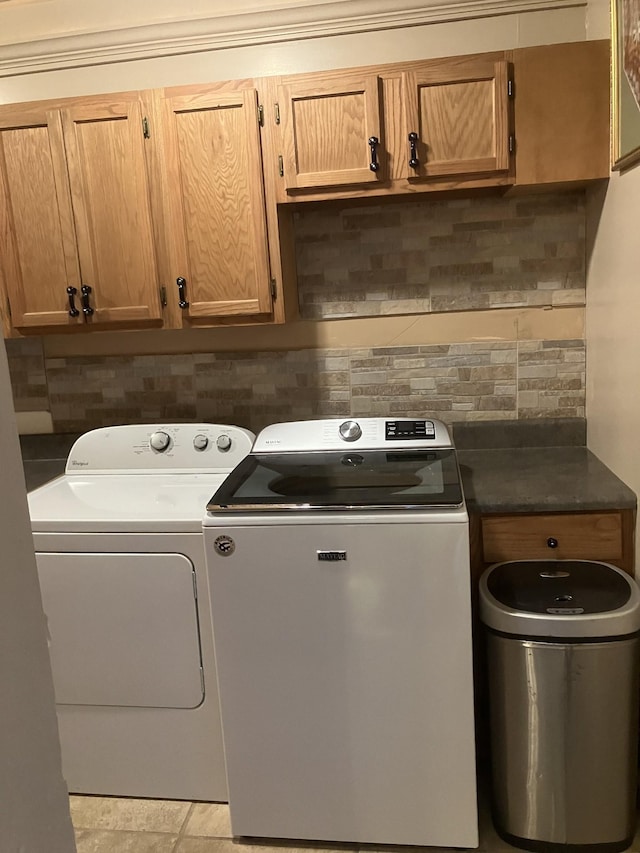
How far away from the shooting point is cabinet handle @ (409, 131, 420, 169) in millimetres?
2002

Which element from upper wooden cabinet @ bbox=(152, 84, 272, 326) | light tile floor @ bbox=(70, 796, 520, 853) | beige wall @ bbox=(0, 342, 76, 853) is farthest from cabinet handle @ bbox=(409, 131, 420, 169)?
light tile floor @ bbox=(70, 796, 520, 853)

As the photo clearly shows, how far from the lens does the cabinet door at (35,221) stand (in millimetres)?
2164

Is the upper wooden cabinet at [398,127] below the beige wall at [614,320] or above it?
above

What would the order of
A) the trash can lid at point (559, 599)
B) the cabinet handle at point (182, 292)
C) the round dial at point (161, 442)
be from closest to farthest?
the trash can lid at point (559, 599) → the cabinet handle at point (182, 292) → the round dial at point (161, 442)

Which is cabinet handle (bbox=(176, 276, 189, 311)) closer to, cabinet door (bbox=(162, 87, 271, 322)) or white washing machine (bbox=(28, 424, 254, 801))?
cabinet door (bbox=(162, 87, 271, 322))

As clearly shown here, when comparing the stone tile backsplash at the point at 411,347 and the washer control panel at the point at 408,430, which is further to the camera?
the stone tile backsplash at the point at 411,347

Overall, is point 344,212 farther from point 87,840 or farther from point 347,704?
point 87,840

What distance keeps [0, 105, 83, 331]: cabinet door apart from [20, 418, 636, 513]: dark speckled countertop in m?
0.59

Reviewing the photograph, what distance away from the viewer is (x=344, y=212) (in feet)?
7.79

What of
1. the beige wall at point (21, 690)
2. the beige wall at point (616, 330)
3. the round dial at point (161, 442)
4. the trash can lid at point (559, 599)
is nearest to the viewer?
the beige wall at point (21, 690)

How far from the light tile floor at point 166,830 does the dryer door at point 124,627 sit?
0.34m

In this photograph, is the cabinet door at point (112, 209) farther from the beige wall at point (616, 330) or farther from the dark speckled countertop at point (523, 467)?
the beige wall at point (616, 330)

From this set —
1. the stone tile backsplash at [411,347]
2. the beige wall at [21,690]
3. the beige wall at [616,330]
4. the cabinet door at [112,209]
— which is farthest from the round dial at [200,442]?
the beige wall at [21,690]

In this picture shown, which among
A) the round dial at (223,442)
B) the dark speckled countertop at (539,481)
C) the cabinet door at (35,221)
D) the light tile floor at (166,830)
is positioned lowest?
the light tile floor at (166,830)
